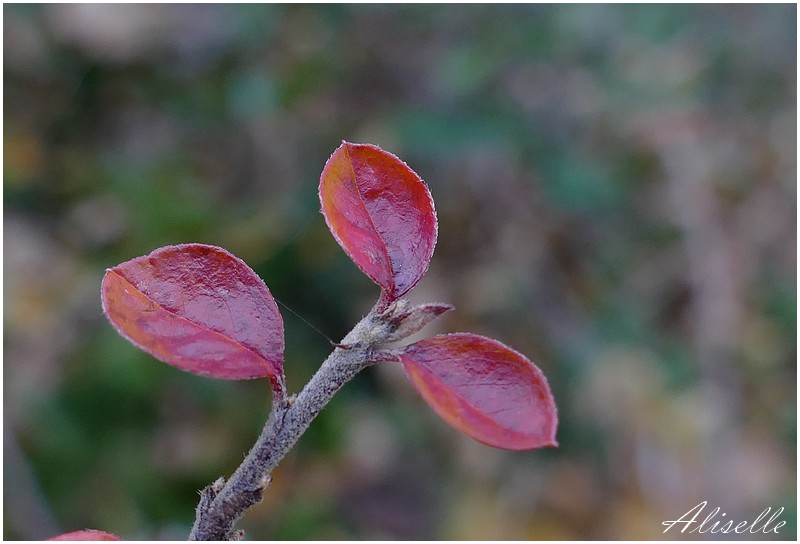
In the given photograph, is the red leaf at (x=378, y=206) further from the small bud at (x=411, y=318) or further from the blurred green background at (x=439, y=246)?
the blurred green background at (x=439, y=246)

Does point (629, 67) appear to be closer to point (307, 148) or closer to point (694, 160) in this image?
point (694, 160)

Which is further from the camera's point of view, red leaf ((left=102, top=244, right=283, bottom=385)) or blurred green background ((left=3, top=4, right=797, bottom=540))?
blurred green background ((left=3, top=4, right=797, bottom=540))

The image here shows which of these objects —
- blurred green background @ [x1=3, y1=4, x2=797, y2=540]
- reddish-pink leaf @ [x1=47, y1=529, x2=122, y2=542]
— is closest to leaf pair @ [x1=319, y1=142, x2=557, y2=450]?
reddish-pink leaf @ [x1=47, y1=529, x2=122, y2=542]

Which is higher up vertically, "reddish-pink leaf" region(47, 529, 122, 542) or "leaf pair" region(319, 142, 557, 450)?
"leaf pair" region(319, 142, 557, 450)

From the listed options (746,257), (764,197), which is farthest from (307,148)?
(764,197)

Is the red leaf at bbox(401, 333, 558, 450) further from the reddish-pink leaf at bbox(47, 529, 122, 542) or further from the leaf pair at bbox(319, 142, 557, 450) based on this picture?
the reddish-pink leaf at bbox(47, 529, 122, 542)

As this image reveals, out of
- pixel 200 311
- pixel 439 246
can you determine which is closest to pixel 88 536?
pixel 200 311

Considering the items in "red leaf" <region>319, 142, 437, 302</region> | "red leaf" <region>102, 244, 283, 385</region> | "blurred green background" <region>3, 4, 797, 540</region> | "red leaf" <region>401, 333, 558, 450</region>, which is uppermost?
"red leaf" <region>319, 142, 437, 302</region>

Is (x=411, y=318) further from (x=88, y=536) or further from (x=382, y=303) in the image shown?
(x=88, y=536)
